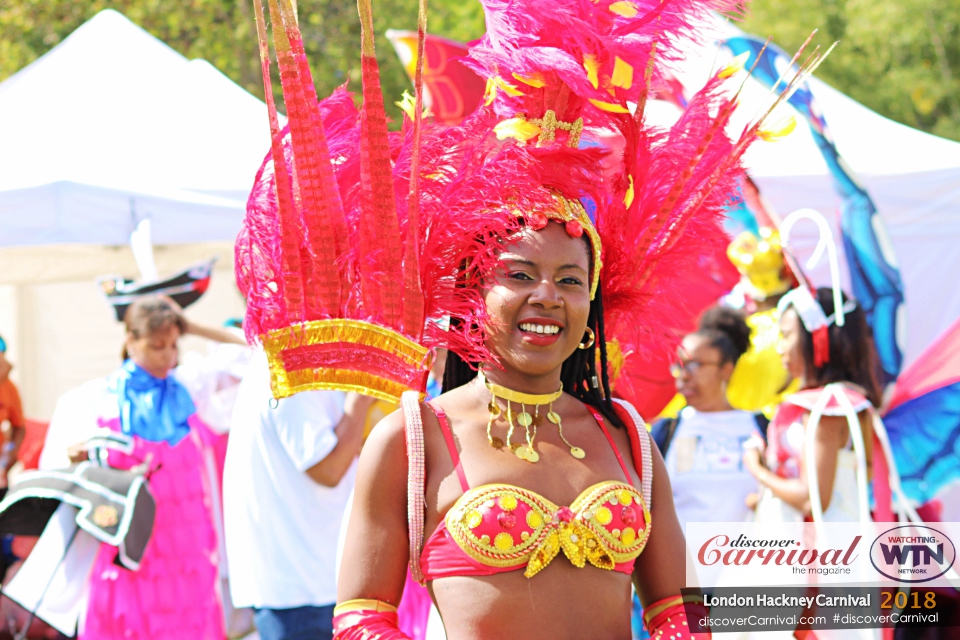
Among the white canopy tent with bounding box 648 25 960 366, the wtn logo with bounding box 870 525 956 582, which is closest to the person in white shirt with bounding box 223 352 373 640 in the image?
the wtn logo with bounding box 870 525 956 582

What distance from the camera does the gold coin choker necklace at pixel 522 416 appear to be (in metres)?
2.29

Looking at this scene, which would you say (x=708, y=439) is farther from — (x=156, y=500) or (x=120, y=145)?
(x=120, y=145)

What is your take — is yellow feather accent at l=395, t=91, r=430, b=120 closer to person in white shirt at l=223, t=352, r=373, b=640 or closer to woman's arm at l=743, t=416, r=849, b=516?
person in white shirt at l=223, t=352, r=373, b=640

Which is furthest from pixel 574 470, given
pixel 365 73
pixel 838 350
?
pixel 838 350

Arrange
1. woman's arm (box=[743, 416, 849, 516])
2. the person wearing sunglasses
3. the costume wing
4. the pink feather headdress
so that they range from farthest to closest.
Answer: the person wearing sunglasses → the costume wing → woman's arm (box=[743, 416, 849, 516]) → the pink feather headdress

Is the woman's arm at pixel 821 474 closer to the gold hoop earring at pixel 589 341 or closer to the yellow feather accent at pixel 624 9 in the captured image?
the gold hoop earring at pixel 589 341

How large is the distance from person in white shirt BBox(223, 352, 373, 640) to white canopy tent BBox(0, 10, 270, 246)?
1.64m

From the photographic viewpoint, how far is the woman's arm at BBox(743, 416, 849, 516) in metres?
4.43

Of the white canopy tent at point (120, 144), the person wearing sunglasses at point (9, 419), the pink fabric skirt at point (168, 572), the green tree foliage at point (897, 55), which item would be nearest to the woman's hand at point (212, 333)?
the white canopy tent at point (120, 144)

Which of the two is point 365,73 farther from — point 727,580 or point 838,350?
point 838,350

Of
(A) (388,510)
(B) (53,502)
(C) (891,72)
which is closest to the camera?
(A) (388,510)

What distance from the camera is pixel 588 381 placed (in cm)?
256

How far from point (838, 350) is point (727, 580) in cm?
211

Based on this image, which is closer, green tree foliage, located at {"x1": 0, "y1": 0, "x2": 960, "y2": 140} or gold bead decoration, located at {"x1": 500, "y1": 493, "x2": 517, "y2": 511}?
gold bead decoration, located at {"x1": 500, "y1": 493, "x2": 517, "y2": 511}
